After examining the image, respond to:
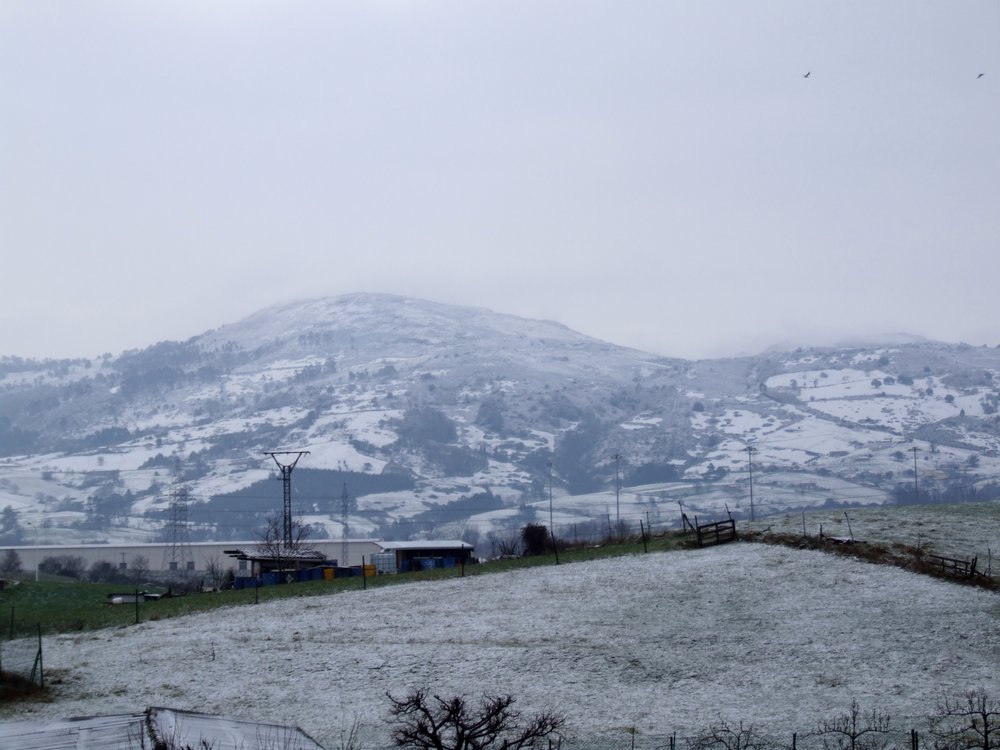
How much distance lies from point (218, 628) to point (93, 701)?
44.1ft

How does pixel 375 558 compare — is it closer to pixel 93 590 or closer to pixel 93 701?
pixel 93 590

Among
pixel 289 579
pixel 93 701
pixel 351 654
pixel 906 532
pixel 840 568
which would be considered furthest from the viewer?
pixel 289 579

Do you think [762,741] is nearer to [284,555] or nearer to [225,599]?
[225,599]

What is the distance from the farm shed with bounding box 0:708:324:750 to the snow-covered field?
4.73 metres

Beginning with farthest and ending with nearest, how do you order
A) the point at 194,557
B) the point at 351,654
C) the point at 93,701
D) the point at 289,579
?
the point at 194,557
the point at 289,579
the point at 351,654
the point at 93,701

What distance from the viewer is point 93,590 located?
322ft

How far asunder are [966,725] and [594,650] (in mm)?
17572

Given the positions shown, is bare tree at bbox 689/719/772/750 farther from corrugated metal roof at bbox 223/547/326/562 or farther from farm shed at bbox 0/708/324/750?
corrugated metal roof at bbox 223/547/326/562

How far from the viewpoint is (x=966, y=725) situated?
37.0m

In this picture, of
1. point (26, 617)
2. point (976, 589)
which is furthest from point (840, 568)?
point (26, 617)

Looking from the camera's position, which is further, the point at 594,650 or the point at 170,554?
the point at 170,554

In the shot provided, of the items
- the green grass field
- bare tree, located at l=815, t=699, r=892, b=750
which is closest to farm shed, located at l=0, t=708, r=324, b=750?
bare tree, located at l=815, t=699, r=892, b=750

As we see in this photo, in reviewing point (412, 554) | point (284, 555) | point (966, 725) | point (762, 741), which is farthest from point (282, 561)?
point (966, 725)

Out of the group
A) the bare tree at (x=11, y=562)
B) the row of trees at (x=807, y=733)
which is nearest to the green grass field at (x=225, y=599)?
the row of trees at (x=807, y=733)
